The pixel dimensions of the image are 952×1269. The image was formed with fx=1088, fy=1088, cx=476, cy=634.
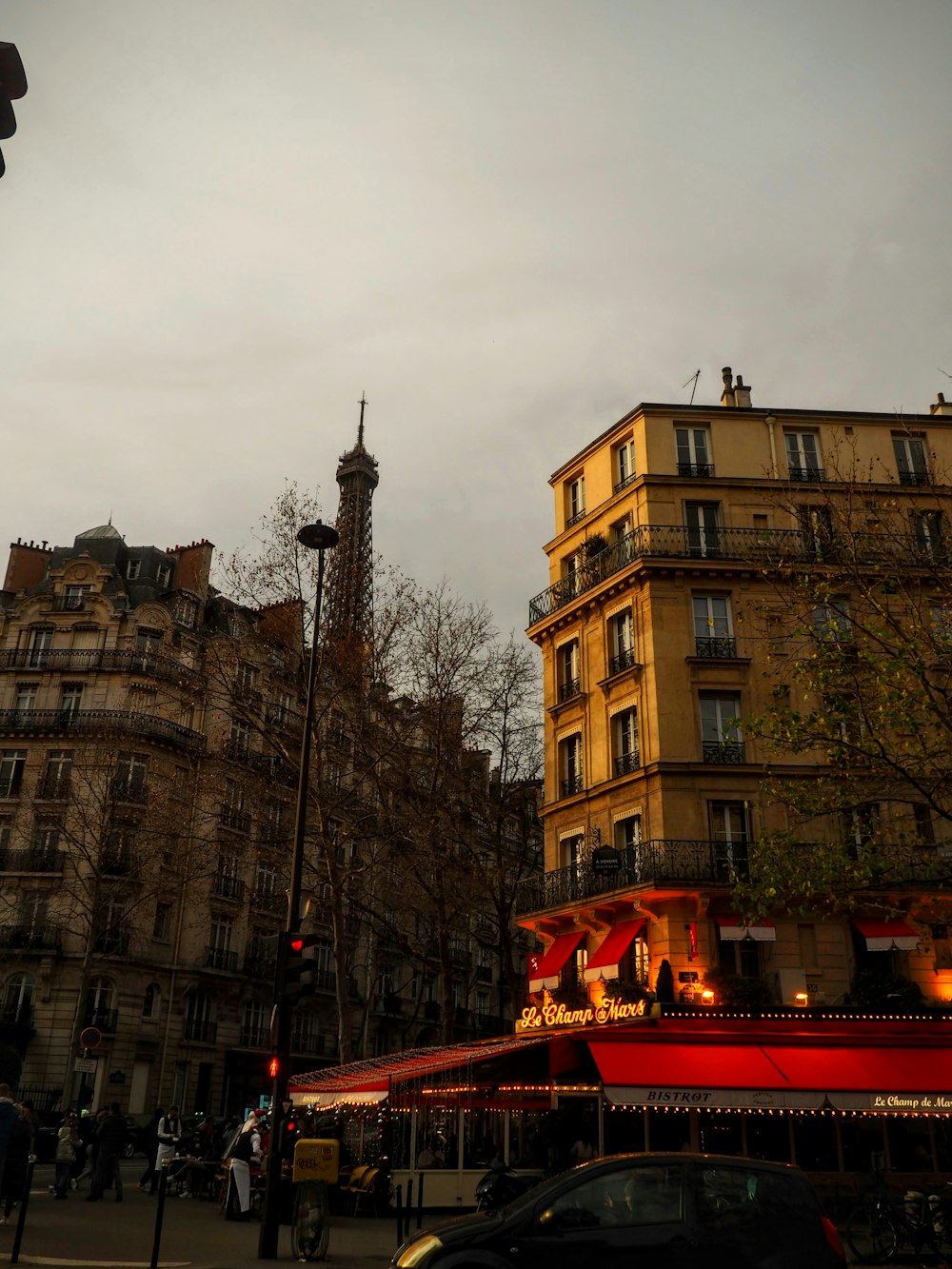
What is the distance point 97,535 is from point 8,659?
301 inches

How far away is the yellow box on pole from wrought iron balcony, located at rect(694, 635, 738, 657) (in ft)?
48.2

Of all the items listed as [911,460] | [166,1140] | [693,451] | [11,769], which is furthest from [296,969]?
[11,769]

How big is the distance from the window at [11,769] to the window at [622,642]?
84.1 ft

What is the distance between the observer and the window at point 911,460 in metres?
26.5

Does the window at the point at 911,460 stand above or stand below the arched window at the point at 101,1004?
above

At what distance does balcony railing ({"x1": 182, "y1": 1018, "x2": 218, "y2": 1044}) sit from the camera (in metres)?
40.9

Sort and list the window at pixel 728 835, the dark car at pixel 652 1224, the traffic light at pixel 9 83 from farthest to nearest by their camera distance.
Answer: the window at pixel 728 835
the dark car at pixel 652 1224
the traffic light at pixel 9 83

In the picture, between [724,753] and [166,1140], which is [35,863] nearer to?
[166,1140]

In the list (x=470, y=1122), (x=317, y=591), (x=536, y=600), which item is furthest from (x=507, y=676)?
(x=317, y=591)

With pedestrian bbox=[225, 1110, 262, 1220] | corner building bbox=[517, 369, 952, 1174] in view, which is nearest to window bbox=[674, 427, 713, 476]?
corner building bbox=[517, 369, 952, 1174]

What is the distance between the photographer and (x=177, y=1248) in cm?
1304

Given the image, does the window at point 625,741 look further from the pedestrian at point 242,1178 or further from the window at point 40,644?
the window at point 40,644

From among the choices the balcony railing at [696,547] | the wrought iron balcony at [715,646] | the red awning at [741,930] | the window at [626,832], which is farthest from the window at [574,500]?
the red awning at [741,930]

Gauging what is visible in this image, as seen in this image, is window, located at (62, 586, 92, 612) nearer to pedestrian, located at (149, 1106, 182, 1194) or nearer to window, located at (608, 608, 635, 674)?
window, located at (608, 608, 635, 674)
